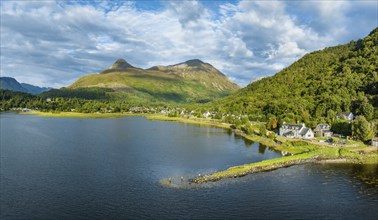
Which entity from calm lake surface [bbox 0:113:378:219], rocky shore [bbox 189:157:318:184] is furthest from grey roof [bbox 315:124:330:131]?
rocky shore [bbox 189:157:318:184]

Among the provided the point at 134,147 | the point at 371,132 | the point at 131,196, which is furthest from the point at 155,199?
the point at 371,132

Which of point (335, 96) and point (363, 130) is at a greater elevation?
point (335, 96)

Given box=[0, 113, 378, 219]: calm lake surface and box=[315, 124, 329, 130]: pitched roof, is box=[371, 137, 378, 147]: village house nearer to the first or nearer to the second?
box=[315, 124, 329, 130]: pitched roof

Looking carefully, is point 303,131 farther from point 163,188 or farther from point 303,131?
point 163,188

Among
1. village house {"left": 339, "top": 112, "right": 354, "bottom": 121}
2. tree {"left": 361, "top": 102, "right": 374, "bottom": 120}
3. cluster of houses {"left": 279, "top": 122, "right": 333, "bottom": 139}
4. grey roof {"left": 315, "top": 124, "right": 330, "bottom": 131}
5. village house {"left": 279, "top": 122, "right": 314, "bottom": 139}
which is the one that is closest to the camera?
village house {"left": 279, "top": 122, "right": 314, "bottom": 139}

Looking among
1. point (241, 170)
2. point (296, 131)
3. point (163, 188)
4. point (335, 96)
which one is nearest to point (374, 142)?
point (296, 131)

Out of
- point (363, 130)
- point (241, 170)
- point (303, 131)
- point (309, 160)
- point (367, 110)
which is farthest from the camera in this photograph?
point (367, 110)

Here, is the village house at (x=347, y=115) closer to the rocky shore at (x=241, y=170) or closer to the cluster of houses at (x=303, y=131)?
the cluster of houses at (x=303, y=131)

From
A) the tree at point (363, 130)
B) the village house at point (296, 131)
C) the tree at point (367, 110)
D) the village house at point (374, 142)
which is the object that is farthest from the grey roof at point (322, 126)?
the village house at point (374, 142)
